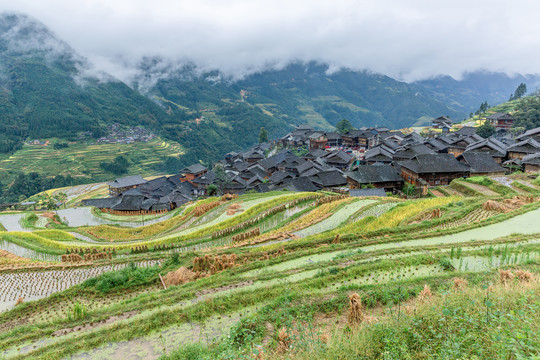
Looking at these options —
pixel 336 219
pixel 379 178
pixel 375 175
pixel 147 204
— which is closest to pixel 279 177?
pixel 375 175

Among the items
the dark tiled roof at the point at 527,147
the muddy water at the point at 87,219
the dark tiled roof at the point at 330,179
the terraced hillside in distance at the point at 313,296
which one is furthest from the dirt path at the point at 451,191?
the muddy water at the point at 87,219

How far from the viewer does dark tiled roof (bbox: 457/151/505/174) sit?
31766 millimetres

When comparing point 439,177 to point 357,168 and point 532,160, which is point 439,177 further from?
point 532,160

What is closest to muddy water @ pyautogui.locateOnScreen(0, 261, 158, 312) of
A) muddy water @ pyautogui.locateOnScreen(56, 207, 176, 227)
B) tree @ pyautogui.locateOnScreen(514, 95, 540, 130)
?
muddy water @ pyautogui.locateOnScreen(56, 207, 176, 227)

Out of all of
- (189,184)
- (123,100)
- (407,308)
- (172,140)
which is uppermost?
(123,100)

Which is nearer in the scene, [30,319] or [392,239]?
Answer: [30,319]

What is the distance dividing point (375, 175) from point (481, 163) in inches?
474

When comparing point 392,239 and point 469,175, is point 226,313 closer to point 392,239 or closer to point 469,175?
point 392,239

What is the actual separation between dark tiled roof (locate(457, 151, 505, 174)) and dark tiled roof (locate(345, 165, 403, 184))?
783cm

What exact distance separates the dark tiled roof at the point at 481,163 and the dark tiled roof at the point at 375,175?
7.83 meters

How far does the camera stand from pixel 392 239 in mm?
13266

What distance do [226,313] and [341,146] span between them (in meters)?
76.1

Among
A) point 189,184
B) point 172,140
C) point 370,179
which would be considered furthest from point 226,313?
point 172,140

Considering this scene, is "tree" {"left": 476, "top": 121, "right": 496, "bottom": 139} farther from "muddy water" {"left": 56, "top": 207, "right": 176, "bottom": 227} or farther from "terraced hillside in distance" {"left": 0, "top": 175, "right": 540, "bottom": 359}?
"muddy water" {"left": 56, "top": 207, "right": 176, "bottom": 227}
